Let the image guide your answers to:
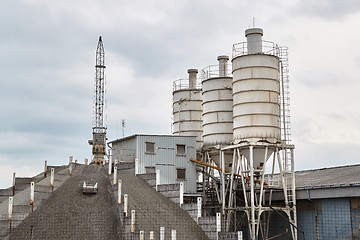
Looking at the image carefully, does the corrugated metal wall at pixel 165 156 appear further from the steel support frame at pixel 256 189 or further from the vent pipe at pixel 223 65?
the vent pipe at pixel 223 65

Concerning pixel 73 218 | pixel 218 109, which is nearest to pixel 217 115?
pixel 218 109

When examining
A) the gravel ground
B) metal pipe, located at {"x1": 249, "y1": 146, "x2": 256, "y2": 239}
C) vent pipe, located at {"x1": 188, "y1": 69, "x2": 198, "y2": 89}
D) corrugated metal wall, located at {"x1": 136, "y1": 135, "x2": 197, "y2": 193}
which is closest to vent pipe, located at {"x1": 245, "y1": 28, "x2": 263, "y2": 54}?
metal pipe, located at {"x1": 249, "y1": 146, "x2": 256, "y2": 239}

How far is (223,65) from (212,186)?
11.7 m

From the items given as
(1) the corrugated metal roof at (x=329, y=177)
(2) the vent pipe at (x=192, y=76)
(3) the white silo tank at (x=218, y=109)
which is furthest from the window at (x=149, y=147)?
(1) the corrugated metal roof at (x=329, y=177)

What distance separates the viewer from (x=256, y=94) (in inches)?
1623

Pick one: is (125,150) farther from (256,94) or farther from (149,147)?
(256,94)

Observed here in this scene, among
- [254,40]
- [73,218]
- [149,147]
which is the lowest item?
[73,218]

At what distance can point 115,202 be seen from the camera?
37281 mm

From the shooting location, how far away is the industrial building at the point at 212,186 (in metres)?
34.5

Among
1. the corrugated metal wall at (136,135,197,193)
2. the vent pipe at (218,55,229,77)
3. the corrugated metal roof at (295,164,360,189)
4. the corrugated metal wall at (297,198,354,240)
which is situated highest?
the vent pipe at (218,55,229,77)

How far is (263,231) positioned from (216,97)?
12.9m

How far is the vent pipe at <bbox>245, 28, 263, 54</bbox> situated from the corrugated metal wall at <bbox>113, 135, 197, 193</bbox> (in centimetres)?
1007

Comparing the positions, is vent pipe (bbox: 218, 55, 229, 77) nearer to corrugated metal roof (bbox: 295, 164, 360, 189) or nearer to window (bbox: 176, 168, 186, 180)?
window (bbox: 176, 168, 186, 180)

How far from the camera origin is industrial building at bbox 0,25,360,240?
34.5 meters
